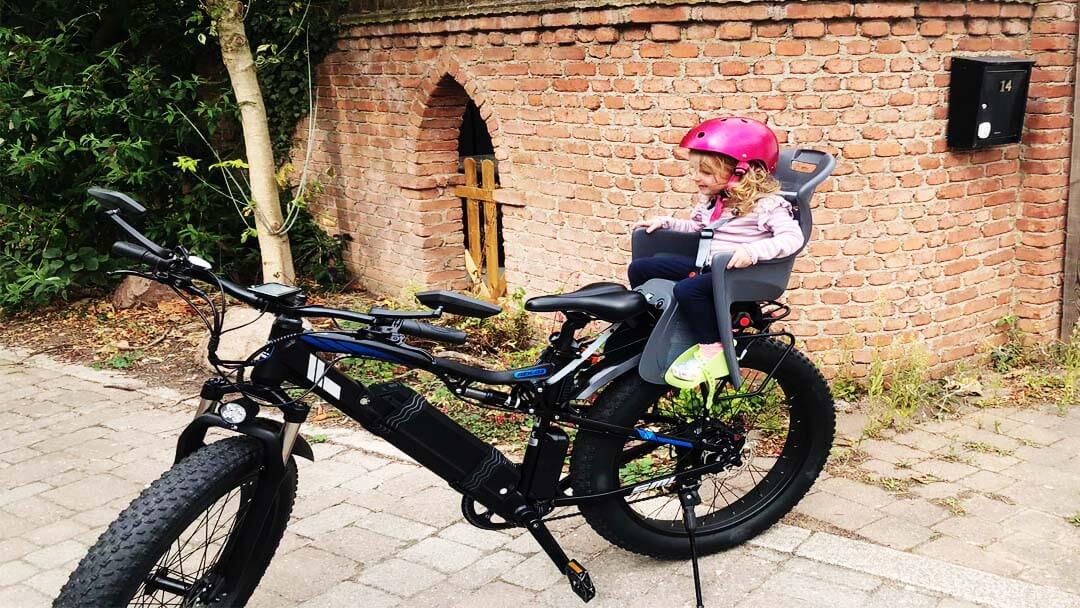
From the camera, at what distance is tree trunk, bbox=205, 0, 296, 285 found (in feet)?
22.3

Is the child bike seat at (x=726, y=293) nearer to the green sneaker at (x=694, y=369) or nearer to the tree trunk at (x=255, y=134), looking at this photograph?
the green sneaker at (x=694, y=369)

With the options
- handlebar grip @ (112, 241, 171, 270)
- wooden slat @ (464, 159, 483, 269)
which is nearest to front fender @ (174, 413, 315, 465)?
handlebar grip @ (112, 241, 171, 270)

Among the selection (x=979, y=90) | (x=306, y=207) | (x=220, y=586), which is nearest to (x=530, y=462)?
(x=220, y=586)

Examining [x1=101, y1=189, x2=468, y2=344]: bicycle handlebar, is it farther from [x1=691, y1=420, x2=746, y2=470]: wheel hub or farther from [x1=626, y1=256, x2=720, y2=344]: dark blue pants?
[x1=691, y1=420, x2=746, y2=470]: wheel hub

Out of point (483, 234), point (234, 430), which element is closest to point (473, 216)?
point (483, 234)

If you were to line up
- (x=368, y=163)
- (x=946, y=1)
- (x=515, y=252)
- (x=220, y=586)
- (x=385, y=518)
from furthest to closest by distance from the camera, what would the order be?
(x=368, y=163), (x=515, y=252), (x=946, y=1), (x=385, y=518), (x=220, y=586)

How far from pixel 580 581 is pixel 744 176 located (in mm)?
1556

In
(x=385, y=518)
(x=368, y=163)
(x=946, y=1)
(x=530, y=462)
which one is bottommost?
(x=385, y=518)

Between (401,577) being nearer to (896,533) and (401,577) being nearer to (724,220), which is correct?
(724,220)

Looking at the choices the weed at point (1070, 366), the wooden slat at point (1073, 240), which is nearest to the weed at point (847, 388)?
the weed at point (1070, 366)

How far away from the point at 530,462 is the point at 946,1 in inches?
140

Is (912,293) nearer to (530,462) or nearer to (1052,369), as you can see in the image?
(1052,369)

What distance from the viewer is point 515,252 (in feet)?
22.4

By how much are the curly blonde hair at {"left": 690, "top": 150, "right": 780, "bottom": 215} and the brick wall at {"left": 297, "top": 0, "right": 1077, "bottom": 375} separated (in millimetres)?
1603
